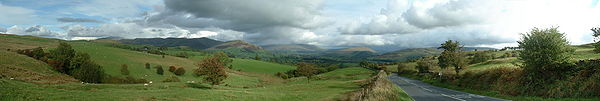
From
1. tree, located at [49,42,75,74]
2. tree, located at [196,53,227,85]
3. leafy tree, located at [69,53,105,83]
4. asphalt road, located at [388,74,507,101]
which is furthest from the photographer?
tree, located at [49,42,75,74]

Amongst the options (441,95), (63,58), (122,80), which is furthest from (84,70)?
(441,95)

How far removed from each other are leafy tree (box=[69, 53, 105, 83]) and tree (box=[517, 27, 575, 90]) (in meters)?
65.1

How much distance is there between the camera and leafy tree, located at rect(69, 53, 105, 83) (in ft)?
162

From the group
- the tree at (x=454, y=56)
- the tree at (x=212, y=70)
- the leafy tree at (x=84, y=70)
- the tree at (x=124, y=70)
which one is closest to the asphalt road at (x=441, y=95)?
the tree at (x=454, y=56)

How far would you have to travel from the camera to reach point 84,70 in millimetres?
50281

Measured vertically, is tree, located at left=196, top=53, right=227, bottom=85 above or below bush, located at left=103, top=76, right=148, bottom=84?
above

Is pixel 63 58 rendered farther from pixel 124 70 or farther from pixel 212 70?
pixel 212 70

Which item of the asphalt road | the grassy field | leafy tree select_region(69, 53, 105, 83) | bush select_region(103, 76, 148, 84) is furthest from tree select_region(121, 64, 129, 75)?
the asphalt road

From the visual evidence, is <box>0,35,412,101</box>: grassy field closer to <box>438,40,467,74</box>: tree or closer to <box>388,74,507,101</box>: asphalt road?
<box>388,74,507,101</box>: asphalt road

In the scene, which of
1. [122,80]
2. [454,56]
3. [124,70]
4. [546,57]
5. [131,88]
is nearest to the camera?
[131,88]

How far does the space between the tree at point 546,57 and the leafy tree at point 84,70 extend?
2564 inches

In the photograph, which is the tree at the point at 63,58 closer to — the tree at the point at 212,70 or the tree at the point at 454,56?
the tree at the point at 212,70

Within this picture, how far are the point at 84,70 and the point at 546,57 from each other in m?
68.0

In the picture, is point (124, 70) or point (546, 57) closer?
point (546, 57)
